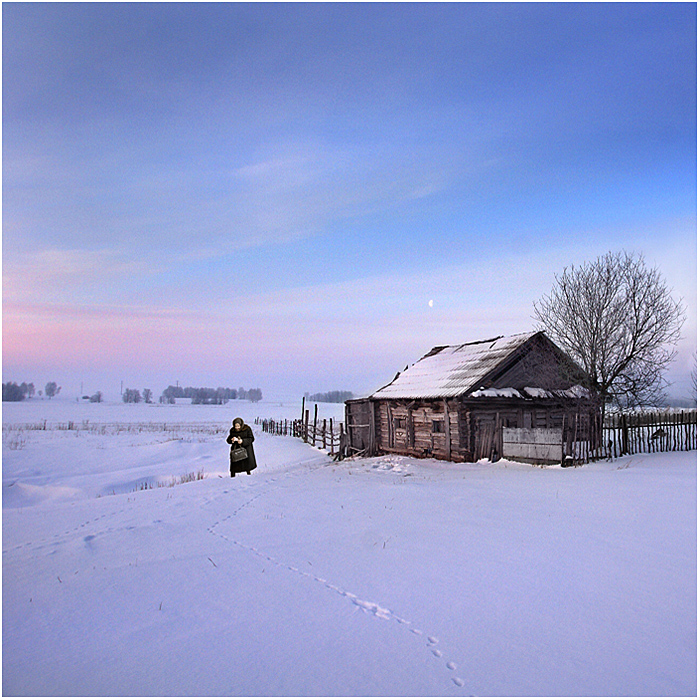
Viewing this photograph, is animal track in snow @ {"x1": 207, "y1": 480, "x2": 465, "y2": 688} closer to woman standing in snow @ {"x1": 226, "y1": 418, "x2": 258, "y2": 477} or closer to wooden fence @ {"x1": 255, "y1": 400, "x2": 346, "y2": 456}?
woman standing in snow @ {"x1": 226, "y1": 418, "x2": 258, "y2": 477}

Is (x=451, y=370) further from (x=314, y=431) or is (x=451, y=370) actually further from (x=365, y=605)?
(x=365, y=605)

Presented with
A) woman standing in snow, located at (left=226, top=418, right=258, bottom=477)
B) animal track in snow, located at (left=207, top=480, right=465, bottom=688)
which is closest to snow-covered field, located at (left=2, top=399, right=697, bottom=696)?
animal track in snow, located at (left=207, top=480, right=465, bottom=688)

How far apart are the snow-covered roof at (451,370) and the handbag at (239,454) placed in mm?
8368

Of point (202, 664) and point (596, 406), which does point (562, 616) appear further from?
point (596, 406)

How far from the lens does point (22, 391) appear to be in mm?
162125

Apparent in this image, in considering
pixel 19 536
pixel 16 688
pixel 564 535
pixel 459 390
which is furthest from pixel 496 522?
pixel 459 390

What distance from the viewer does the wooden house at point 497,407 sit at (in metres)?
18.3

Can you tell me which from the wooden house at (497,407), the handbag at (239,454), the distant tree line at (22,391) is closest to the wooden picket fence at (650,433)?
the wooden house at (497,407)

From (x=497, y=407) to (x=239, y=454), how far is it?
421 inches

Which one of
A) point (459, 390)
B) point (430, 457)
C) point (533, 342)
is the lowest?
A: point (430, 457)

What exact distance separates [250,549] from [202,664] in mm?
3172

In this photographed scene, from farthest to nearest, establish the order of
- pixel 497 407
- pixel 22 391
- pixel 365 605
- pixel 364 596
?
pixel 22 391 → pixel 497 407 → pixel 364 596 → pixel 365 605

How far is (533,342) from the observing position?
21812mm

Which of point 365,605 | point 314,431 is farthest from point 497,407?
point 314,431
